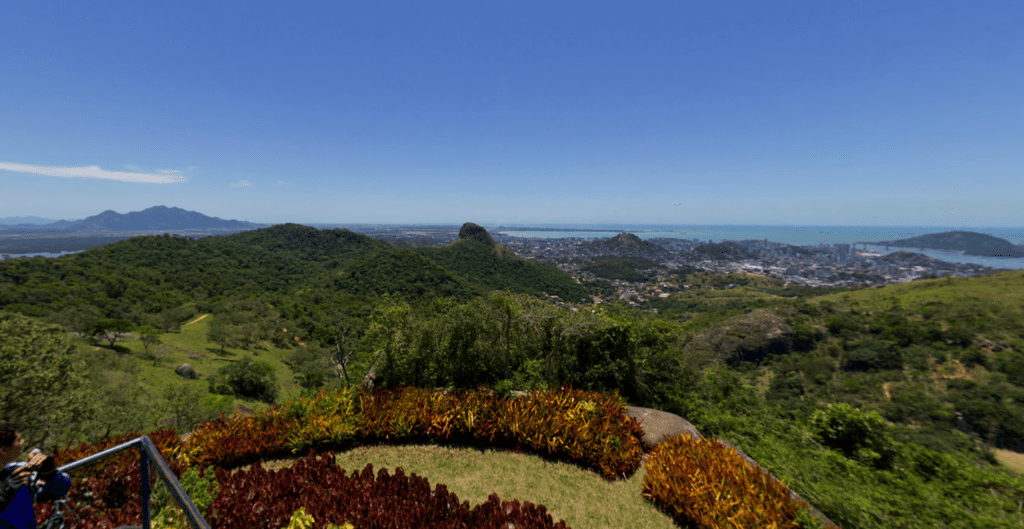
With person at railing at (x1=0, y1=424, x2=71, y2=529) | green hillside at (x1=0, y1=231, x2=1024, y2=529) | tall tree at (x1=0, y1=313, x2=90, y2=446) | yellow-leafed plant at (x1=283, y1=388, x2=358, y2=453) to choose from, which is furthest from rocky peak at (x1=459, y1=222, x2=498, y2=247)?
person at railing at (x1=0, y1=424, x2=71, y2=529)

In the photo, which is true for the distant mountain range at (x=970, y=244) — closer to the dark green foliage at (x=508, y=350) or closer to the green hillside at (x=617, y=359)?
the green hillside at (x=617, y=359)

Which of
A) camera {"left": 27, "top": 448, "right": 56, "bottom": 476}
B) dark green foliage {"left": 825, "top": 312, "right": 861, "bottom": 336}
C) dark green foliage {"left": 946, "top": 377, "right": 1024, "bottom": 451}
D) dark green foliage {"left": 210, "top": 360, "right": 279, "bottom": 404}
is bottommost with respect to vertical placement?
dark green foliage {"left": 210, "top": 360, "right": 279, "bottom": 404}

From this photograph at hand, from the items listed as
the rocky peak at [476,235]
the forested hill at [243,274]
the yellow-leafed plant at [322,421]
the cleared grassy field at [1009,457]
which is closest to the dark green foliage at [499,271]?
the forested hill at [243,274]

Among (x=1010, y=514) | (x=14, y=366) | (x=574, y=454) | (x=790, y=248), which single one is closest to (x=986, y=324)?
(x=1010, y=514)

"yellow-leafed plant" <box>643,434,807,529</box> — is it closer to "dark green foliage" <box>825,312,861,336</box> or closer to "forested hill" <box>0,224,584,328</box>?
"dark green foliage" <box>825,312,861,336</box>

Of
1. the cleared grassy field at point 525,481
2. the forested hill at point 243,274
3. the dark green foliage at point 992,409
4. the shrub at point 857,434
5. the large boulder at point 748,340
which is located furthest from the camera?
the forested hill at point 243,274

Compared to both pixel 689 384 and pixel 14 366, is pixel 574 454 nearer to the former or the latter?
pixel 689 384
